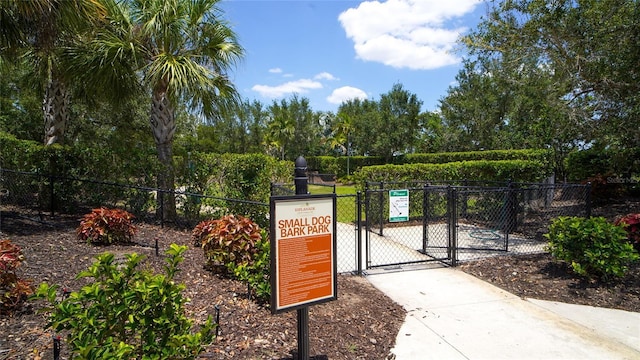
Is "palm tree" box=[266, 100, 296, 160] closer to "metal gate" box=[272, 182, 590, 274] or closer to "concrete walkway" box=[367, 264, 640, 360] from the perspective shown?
"metal gate" box=[272, 182, 590, 274]

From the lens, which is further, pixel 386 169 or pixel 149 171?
pixel 386 169

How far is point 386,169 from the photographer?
34.6 feet

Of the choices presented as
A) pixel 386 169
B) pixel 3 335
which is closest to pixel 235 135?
pixel 386 169

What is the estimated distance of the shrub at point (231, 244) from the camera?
4438 mm

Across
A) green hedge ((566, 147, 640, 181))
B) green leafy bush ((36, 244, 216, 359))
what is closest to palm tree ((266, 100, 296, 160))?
green hedge ((566, 147, 640, 181))

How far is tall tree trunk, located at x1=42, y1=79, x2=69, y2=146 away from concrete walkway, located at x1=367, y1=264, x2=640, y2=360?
8135mm

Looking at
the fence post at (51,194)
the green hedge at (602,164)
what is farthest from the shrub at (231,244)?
the green hedge at (602,164)

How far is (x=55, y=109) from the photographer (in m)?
8.67

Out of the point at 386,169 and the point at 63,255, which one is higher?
the point at 386,169

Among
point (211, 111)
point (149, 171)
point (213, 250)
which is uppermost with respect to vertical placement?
point (211, 111)

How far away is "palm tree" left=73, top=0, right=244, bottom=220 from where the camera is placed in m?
6.86

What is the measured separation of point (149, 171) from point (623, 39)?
9.41 meters

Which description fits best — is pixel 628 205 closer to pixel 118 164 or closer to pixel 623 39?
pixel 623 39

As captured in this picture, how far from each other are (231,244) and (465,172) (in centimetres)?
817
